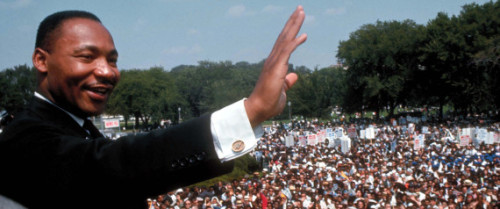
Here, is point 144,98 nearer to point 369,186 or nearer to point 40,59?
point 369,186

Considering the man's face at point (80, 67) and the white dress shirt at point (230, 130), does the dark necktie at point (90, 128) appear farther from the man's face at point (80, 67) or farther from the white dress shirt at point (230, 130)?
the white dress shirt at point (230, 130)

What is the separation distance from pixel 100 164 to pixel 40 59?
1.77ft

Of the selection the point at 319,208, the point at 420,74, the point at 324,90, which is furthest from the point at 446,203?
the point at 324,90

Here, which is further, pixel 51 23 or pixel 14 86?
pixel 14 86

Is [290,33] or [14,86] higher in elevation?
[14,86]

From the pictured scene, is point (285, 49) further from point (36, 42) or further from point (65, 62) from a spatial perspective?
point (36, 42)

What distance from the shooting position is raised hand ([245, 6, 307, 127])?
100 cm

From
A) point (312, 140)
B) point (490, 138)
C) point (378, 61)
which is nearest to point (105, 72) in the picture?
point (312, 140)

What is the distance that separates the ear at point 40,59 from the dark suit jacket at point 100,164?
10.8 inches

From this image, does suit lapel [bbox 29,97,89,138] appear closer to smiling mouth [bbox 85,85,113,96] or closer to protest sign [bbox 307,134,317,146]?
smiling mouth [bbox 85,85,113,96]

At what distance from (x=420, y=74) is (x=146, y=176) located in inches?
1860

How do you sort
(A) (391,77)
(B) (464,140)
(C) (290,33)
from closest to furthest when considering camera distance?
(C) (290,33)
(B) (464,140)
(A) (391,77)

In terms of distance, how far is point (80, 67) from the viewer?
1234mm

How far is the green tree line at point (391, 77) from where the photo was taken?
122ft
